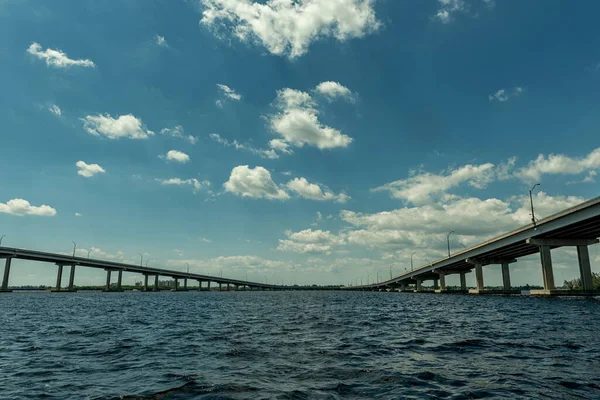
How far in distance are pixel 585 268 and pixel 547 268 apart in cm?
737

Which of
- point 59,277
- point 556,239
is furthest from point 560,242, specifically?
point 59,277

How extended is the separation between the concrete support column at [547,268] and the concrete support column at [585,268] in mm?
5994

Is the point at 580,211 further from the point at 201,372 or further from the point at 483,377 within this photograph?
the point at 201,372

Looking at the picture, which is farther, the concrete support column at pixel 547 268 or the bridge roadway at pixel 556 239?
the concrete support column at pixel 547 268

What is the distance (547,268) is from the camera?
7325 centimetres

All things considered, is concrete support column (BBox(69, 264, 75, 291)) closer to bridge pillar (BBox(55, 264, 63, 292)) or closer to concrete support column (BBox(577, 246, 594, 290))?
bridge pillar (BBox(55, 264, 63, 292))

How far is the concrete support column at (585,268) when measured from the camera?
73.1 metres

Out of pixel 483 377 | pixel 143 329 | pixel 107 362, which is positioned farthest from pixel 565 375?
pixel 143 329

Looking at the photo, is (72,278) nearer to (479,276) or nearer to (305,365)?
(479,276)

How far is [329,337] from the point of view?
2161 cm

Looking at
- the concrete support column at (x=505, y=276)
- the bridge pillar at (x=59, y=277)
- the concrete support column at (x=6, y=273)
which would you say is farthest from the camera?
the bridge pillar at (x=59, y=277)

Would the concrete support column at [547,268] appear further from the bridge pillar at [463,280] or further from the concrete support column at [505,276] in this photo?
the bridge pillar at [463,280]

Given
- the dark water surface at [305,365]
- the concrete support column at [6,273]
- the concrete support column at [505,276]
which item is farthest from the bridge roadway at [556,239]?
the concrete support column at [6,273]

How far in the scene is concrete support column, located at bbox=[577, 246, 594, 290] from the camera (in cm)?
7306
